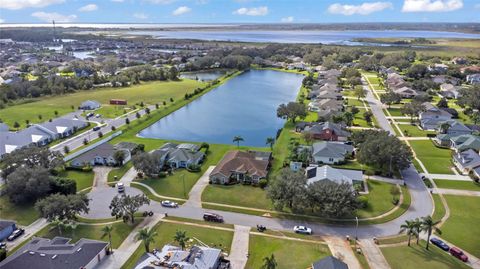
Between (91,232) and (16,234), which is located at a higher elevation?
(16,234)

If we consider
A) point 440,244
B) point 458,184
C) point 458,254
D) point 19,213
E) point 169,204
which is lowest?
point 458,254

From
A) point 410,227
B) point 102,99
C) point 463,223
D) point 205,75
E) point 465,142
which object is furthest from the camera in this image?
point 205,75

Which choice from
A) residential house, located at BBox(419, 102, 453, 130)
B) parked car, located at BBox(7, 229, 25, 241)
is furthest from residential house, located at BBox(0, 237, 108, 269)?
residential house, located at BBox(419, 102, 453, 130)

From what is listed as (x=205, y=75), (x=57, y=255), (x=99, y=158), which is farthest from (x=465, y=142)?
(x=205, y=75)

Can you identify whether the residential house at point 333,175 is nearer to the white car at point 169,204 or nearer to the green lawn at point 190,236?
the green lawn at point 190,236

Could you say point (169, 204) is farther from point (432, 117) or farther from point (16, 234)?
point (432, 117)

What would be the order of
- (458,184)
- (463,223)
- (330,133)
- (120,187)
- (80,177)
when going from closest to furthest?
(463,223), (120,187), (458,184), (80,177), (330,133)

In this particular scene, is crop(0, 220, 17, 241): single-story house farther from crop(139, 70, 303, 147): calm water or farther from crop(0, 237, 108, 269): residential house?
crop(139, 70, 303, 147): calm water

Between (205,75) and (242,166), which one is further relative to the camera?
(205,75)
